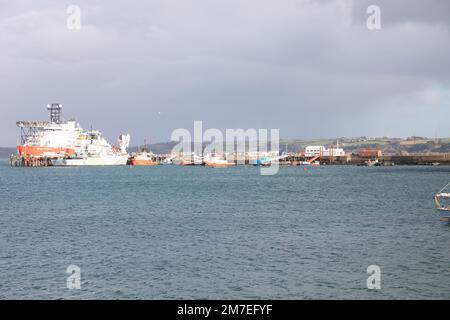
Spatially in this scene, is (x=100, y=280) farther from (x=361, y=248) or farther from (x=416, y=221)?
(x=416, y=221)

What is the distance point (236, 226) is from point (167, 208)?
18.3 m

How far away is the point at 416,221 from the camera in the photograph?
173 feet

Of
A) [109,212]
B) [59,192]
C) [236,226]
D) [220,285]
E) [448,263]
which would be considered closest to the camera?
[220,285]

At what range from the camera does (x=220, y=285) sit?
28828 mm

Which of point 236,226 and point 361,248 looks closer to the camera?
point 361,248

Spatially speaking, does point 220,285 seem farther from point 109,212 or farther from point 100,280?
point 109,212

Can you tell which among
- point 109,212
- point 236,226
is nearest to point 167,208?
point 109,212
